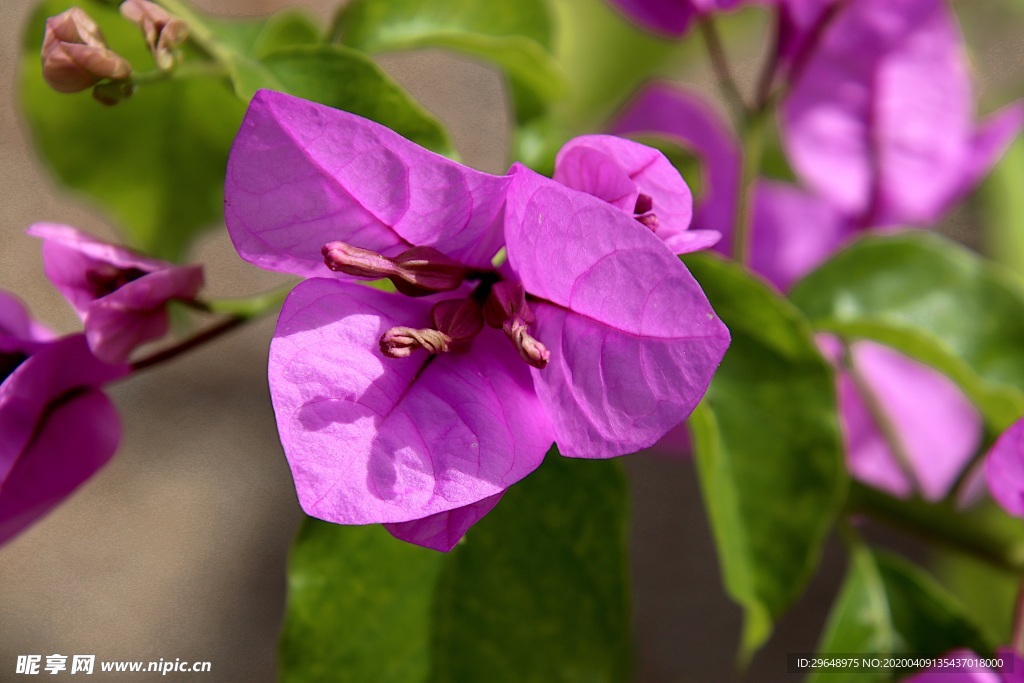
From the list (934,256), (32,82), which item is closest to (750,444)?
(934,256)

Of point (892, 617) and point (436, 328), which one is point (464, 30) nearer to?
point (436, 328)

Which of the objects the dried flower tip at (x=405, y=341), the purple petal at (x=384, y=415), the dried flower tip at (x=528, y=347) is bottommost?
the purple petal at (x=384, y=415)

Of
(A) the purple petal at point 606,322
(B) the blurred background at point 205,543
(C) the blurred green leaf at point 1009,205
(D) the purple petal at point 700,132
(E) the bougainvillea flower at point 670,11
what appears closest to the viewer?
(A) the purple petal at point 606,322

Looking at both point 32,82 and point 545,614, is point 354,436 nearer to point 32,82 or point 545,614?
point 545,614

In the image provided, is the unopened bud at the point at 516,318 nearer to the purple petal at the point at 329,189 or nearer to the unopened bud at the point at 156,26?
the purple petal at the point at 329,189

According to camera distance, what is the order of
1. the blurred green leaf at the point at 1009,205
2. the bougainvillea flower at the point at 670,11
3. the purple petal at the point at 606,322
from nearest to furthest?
the purple petal at the point at 606,322 < the bougainvillea flower at the point at 670,11 < the blurred green leaf at the point at 1009,205

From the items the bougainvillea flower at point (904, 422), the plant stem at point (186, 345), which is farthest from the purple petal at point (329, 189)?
the bougainvillea flower at point (904, 422)

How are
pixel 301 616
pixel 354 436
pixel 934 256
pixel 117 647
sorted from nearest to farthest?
pixel 354 436 < pixel 301 616 < pixel 934 256 < pixel 117 647
